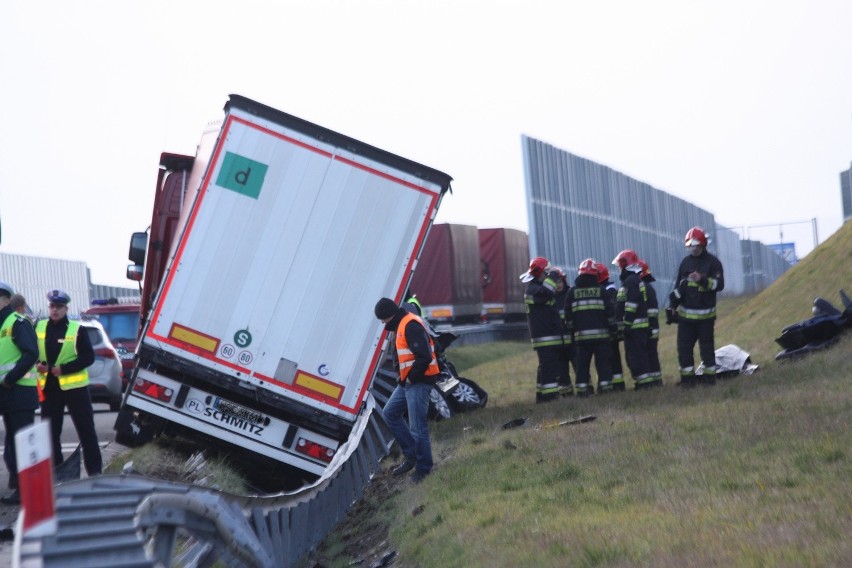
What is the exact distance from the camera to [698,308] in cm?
1644

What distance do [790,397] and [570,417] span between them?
2.59 metres

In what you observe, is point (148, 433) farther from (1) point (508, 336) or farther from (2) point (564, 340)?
(1) point (508, 336)

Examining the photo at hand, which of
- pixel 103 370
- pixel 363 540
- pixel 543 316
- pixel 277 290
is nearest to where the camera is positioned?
pixel 363 540

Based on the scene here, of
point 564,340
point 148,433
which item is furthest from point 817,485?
point 564,340

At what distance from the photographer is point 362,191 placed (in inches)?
489

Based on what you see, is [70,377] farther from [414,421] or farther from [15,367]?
[414,421]

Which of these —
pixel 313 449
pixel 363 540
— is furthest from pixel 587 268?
pixel 363 540

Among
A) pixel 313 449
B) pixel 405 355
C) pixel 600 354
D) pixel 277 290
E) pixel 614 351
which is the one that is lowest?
pixel 313 449

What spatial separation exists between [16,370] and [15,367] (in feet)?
0.09

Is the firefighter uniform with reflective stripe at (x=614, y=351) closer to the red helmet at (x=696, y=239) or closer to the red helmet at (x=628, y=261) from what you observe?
the red helmet at (x=628, y=261)

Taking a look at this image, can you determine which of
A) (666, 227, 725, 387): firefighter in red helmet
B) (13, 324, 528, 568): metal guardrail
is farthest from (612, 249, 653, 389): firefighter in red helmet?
(13, 324, 528, 568): metal guardrail

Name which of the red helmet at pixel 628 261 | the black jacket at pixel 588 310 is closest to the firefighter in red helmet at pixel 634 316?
the red helmet at pixel 628 261

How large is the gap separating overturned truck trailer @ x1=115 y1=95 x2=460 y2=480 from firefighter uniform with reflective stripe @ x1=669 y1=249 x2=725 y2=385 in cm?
518

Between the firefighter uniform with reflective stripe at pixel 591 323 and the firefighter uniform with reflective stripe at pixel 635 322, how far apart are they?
269 millimetres
